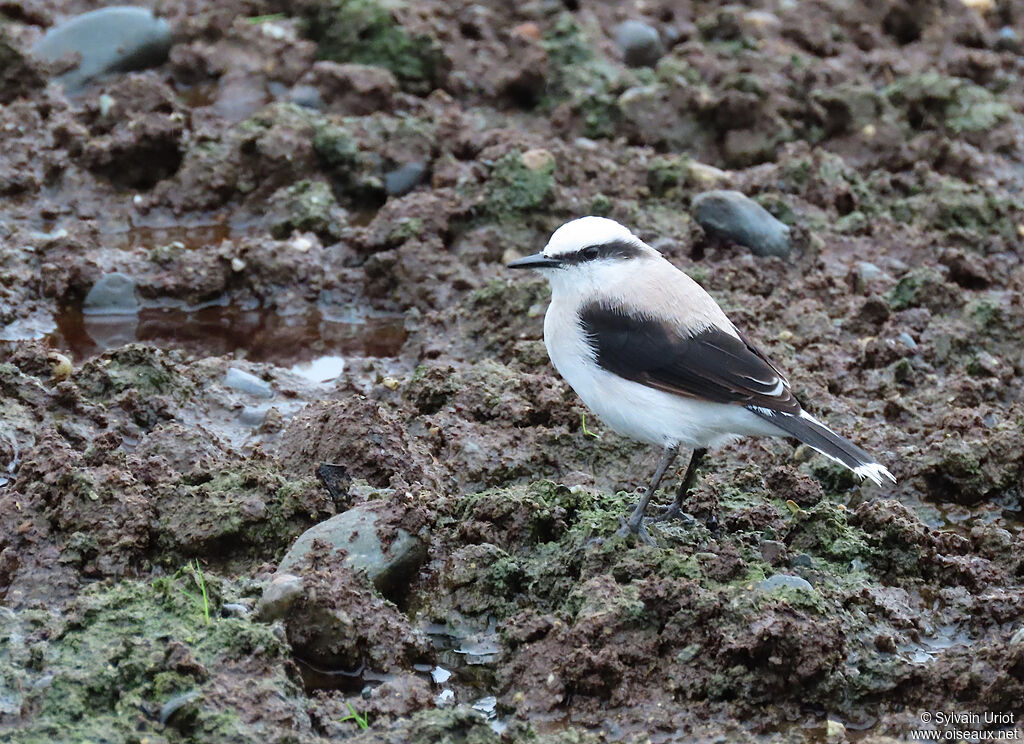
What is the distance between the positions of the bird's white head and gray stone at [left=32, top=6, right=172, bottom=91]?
587 centimetres

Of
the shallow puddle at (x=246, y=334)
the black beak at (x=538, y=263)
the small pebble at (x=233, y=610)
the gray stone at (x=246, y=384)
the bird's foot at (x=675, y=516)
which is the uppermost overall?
the black beak at (x=538, y=263)

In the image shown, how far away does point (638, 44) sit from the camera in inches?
469

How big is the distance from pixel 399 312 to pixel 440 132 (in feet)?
6.52

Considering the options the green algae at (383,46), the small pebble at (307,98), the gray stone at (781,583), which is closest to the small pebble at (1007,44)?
the green algae at (383,46)

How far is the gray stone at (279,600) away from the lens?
517 cm

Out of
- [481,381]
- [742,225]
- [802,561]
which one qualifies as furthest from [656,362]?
[742,225]

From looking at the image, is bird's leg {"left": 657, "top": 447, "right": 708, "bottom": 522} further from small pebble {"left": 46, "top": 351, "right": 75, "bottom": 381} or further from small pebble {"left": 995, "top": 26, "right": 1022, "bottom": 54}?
small pebble {"left": 995, "top": 26, "right": 1022, "bottom": 54}

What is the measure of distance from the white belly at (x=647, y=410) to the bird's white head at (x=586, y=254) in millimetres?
339

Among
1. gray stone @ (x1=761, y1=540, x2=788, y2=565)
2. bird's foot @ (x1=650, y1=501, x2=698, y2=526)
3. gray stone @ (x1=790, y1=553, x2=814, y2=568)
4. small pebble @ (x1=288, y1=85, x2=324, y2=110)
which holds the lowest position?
small pebble @ (x1=288, y1=85, x2=324, y2=110)

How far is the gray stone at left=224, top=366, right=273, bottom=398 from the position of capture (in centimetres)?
747

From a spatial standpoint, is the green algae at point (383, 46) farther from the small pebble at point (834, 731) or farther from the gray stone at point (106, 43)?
the small pebble at point (834, 731)

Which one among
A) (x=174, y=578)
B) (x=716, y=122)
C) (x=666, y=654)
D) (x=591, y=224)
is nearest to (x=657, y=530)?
(x=666, y=654)

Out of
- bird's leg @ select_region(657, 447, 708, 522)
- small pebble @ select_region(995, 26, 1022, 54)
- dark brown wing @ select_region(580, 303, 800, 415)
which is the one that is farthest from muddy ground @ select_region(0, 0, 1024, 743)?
dark brown wing @ select_region(580, 303, 800, 415)

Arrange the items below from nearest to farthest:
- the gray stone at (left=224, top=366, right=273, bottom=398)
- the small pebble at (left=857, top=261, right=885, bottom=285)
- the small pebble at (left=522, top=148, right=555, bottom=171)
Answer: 1. the gray stone at (left=224, top=366, right=273, bottom=398)
2. the small pebble at (left=857, top=261, right=885, bottom=285)
3. the small pebble at (left=522, top=148, right=555, bottom=171)
